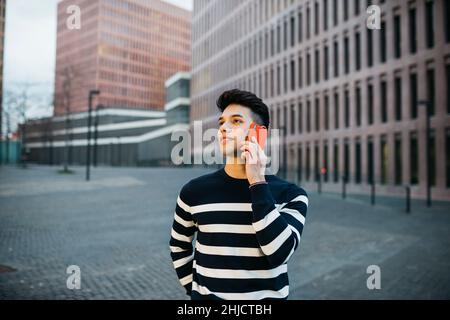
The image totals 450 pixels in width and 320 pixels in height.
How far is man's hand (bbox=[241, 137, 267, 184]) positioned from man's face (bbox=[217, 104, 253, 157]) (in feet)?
0.43

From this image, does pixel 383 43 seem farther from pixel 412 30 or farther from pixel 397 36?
pixel 412 30

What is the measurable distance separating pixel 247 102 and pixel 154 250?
727cm

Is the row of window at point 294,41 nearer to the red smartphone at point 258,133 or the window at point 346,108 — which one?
the window at point 346,108

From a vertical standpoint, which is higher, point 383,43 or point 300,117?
point 383,43

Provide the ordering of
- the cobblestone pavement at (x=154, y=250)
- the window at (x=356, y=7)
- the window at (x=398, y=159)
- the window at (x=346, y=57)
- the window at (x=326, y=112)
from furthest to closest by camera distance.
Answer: the window at (x=326, y=112) < the window at (x=346, y=57) < the window at (x=356, y=7) < the window at (x=398, y=159) < the cobblestone pavement at (x=154, y=250)

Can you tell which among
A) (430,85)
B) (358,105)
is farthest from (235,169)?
(358,105)

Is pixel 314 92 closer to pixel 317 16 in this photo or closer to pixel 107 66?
pixel 317 16

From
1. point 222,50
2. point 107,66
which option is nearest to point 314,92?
point 222,50

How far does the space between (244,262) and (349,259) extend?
22.2 ft

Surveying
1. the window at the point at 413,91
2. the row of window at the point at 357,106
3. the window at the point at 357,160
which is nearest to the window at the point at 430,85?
the row of window at the point at 357,106

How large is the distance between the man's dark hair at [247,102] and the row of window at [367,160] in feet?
64.6

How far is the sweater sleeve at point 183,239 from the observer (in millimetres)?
2352

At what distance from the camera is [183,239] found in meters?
2.42

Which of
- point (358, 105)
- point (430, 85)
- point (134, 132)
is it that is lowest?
point (358, 105)
